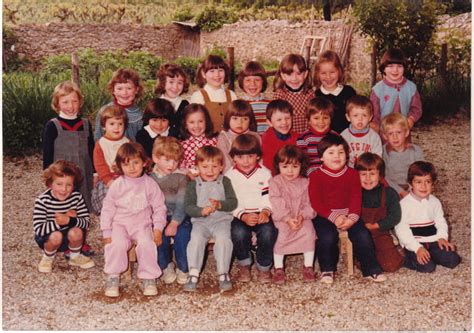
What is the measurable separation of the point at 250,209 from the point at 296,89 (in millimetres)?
1282

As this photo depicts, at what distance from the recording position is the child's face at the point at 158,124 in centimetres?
504

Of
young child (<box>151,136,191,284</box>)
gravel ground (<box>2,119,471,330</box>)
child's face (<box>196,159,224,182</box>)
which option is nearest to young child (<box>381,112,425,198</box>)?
Answer: gravel ground (<box>2,119,471,330</box>)

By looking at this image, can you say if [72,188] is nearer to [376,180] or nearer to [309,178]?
[309,178]

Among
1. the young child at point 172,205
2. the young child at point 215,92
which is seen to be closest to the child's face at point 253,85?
the young child at point 215,92

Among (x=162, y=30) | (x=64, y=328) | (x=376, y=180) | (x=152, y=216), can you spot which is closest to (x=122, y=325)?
(x=64, y=328)

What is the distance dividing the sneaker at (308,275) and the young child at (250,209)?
264 mm

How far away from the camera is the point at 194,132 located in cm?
493

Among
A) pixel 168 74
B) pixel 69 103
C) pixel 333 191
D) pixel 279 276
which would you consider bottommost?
pixel 279 276

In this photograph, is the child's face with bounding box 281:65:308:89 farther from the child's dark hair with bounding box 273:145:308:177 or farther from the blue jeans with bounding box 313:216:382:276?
the blue jeans with bounding box 313:216:382:276

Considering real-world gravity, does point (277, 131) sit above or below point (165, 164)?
above

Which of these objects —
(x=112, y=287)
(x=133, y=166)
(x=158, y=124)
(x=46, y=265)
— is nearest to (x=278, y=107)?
(x=158, y=124)

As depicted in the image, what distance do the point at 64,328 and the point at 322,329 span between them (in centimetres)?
167

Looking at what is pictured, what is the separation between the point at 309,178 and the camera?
4605 millimetres

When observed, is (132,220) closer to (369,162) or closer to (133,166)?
(133,166)
